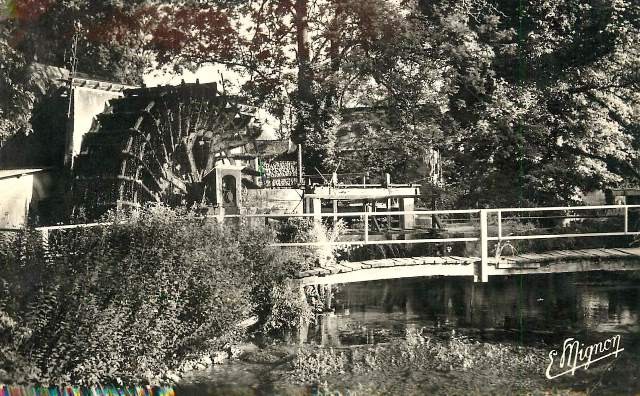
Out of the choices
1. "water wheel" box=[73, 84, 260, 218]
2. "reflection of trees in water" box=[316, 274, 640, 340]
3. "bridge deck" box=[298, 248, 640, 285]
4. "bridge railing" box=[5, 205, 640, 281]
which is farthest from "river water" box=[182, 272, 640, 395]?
"water wheel" box=[73, 84, 260, 218]

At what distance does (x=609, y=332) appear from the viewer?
1048cm

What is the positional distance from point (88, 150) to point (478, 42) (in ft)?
30.8

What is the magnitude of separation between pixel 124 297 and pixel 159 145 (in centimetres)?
1000

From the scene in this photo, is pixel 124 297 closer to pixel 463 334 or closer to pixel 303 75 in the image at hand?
pixel 463 334

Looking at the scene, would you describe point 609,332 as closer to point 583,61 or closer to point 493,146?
point 493,146

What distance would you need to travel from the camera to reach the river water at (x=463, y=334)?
8.22m

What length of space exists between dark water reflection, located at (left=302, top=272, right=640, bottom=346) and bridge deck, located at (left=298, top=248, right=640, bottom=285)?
0.99 metres

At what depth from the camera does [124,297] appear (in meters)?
7.38

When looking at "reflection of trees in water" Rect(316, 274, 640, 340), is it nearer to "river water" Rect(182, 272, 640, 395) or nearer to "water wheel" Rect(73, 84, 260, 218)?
"river water" Rect(182, 272, 640, 395)

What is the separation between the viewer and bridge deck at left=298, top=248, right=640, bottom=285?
1010 centimetres
